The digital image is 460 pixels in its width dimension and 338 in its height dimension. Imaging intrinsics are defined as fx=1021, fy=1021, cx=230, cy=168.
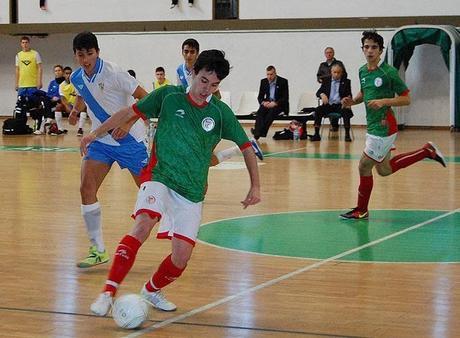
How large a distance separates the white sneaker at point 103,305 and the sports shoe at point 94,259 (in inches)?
78.6

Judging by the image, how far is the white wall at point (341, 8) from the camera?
2611 cm

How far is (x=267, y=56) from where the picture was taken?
28.4 meters

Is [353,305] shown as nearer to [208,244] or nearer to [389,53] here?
[208,244]

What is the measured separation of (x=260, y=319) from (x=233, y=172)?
32.2 ft

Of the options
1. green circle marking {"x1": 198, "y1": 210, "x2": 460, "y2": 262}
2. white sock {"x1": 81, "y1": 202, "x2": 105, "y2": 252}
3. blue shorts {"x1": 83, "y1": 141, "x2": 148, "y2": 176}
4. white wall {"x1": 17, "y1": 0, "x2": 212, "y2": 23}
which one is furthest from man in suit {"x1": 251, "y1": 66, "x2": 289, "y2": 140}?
white sock {"x1": 81, "y1": 202, "x2": 105, "y2": 252}

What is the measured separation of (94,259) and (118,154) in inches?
32.6

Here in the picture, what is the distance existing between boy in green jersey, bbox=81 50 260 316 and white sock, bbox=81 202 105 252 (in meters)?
1.79

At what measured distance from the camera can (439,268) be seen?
304 inches

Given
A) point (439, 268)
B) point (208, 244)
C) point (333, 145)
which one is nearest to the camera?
point (439, 268)

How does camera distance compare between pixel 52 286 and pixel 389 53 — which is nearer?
pixel 52 286

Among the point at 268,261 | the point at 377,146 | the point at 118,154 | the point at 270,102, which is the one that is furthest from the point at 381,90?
the point at 270,102

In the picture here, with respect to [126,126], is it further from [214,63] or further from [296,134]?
[296,134]

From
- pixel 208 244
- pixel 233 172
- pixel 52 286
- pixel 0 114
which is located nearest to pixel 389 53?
pixel 233 172

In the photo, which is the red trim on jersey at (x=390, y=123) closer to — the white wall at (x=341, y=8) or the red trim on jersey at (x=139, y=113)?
the red trim on jersey at (x=139, y=113)
